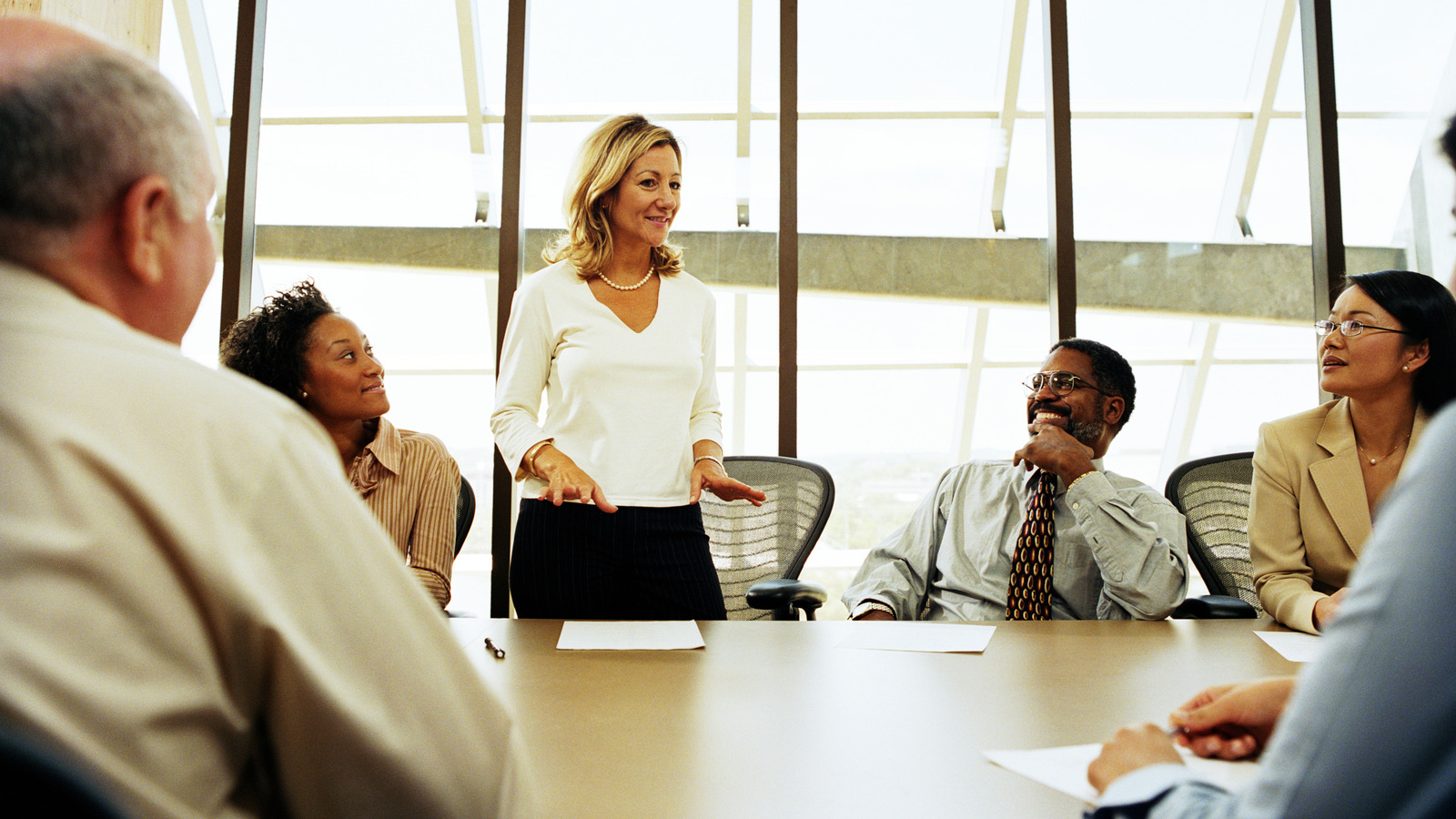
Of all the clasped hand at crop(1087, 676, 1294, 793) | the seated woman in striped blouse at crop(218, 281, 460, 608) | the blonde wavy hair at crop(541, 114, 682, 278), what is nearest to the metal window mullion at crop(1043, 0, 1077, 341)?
the blonde wavy hair at crop(541, 114, 682, 278)

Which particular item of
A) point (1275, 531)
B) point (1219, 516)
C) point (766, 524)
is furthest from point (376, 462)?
point (1219, 516)

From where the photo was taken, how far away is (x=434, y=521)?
7.41 ft

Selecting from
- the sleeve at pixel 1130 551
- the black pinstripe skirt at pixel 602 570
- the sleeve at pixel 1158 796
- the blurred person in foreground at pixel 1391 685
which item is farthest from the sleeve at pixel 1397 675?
the sleeve at pixel 1130 551

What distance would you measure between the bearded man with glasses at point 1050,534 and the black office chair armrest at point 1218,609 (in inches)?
1.4

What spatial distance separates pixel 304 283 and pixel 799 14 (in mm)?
2380

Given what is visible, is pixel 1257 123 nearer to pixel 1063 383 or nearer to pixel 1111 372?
pixel 1111 372

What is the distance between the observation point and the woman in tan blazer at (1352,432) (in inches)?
83.5

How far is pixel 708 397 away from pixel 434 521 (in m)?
0.74

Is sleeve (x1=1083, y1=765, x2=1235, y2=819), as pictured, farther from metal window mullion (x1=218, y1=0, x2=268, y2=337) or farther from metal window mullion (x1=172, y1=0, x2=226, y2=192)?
metal window mullion (x1=172, y1=0, x2=226, y2=192)

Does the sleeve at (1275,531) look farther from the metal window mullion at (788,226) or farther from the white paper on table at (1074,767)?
the metal window mullion at (788,226)

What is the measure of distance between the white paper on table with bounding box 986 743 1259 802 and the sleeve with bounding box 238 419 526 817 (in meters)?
0.57

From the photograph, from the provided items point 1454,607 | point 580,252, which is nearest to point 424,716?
point 1454,607

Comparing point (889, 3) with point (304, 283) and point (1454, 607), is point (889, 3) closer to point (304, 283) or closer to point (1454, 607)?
point (304, 283)

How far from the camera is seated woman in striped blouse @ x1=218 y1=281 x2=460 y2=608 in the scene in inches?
87.8
